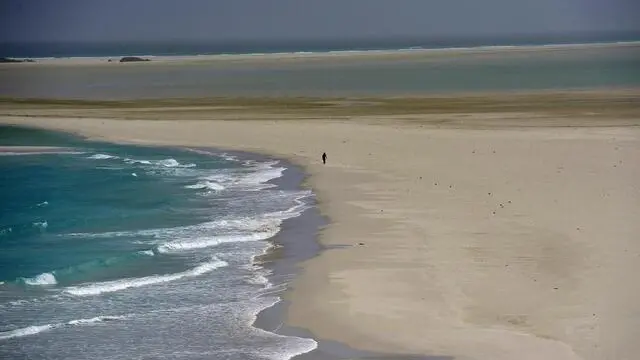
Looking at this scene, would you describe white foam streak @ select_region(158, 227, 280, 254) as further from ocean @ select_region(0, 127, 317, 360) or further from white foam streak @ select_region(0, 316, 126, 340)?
white foam streak @ select_region(0, 316, 126, 340)

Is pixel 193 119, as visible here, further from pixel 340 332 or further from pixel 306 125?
pixel 340 332

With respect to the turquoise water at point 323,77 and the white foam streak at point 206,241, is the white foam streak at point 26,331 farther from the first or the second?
the turquoise water at point 323,77

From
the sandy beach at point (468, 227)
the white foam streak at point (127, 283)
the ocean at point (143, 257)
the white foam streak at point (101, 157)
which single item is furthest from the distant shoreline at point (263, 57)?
the white foam streak at point (127, 283)

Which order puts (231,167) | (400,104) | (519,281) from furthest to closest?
1. (400,104)
2. (231,167)
3. (519,281)

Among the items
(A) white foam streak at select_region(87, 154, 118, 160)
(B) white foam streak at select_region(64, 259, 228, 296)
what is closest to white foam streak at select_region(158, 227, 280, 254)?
(B) white foam streak at select_region(64, 259, 228, 296)

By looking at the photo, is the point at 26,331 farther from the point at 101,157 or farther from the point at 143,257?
the point at 101,157

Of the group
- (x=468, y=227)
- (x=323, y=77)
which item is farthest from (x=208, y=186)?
(x=323, y=77)

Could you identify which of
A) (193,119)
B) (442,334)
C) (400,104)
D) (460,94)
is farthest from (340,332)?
(460,94)
